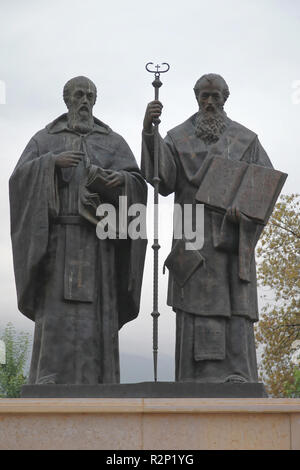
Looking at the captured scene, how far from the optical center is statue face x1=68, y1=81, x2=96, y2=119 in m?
10.4

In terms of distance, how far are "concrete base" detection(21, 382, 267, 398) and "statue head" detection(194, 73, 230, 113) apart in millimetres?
3326

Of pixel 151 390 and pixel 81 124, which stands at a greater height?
pixel 81 124

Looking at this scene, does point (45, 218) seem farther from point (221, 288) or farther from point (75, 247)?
point (221, 288)

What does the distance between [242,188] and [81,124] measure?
210 centimetres

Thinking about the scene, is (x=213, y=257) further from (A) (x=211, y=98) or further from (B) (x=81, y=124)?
(B) (x=81, y=124)

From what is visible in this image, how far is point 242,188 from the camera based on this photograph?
9.70m

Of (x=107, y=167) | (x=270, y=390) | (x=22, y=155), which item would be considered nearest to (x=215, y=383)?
(x=107, y=167)

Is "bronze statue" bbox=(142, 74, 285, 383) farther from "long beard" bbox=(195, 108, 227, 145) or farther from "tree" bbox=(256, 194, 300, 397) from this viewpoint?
"tree" bbox=(256, 194, 300, 397)

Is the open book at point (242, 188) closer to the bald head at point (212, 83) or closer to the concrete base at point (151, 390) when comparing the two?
the bald head at point (212, 83)

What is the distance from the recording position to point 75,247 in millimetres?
9812

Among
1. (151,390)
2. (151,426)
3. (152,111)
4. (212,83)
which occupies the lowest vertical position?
(151,426)

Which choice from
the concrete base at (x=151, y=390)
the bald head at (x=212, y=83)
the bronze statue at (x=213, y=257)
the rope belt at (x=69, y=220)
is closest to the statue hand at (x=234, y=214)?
the bronze statue at (x=213, y=257)

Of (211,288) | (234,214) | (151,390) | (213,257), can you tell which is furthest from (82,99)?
(151,390)

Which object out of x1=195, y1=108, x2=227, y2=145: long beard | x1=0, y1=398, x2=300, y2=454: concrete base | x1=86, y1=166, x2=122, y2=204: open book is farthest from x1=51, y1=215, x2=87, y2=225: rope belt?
x1=0, y1=398, x2=300, y2=454: concrete base
